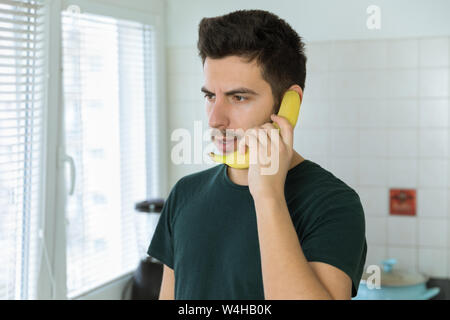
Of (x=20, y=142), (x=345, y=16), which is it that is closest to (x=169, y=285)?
(x=20, y=142)

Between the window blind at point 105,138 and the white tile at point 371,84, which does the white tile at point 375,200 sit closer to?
the white tile at point 371,84

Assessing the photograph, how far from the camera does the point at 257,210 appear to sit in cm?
80

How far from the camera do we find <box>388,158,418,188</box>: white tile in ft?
7.32

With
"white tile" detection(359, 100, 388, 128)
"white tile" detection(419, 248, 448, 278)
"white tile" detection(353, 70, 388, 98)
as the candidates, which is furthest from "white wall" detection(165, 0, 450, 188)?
"white tile" detection(419, 248, 448, 278)

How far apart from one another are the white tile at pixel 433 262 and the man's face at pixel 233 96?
161 centimetres

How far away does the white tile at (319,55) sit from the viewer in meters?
2.30

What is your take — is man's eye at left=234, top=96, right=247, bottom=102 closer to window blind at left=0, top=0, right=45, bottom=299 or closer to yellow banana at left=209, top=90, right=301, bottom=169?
yellow banana at left=209, top=90, right=301, bottom=169

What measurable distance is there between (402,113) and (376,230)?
52 cm

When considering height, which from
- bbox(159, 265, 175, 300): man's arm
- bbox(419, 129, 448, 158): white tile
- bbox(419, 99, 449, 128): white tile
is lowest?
bbox(159, 265, 175, 300): man's arm

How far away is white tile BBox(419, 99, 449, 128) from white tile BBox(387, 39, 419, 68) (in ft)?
0.57

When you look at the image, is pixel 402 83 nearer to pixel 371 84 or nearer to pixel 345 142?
pixel 371 84

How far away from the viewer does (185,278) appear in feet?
3.10

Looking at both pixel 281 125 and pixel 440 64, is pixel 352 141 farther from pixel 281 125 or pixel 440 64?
pixel 281 125
